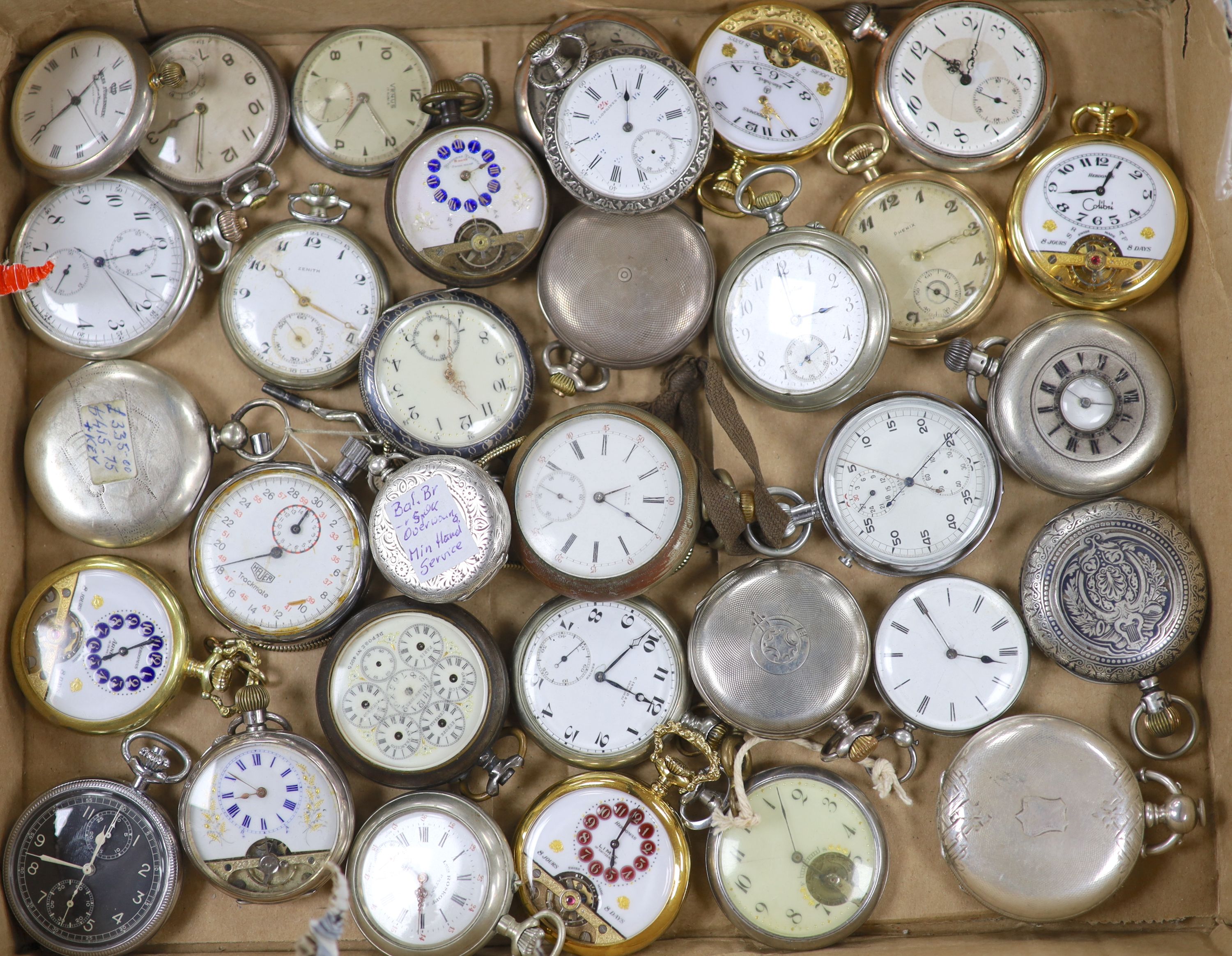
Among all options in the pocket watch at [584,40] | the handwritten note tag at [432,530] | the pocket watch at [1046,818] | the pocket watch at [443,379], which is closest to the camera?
the handwritten note tag at [432,530]

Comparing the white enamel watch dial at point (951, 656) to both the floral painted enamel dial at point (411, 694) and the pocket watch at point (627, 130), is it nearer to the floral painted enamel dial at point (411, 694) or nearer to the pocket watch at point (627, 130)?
the floral painted enamel dial at point (411, 694)

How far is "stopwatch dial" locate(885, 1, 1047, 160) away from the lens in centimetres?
280

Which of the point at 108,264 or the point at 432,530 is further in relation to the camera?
the point at 108,264

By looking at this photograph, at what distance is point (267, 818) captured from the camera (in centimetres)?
263

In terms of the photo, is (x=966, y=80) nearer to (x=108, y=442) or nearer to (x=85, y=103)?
(x=85, y=103)

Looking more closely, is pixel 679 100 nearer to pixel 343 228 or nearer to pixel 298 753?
pixel 343 228

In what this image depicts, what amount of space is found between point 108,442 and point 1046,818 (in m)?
2.53

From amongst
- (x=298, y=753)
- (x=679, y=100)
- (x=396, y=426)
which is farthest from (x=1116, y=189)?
(x=298, y=753)

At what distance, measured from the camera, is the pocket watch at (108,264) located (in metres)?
2.79

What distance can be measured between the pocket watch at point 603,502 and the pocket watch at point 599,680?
0.12 metres

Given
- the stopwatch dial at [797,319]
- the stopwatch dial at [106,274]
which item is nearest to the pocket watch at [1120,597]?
the stopwatch dial at [797,319]

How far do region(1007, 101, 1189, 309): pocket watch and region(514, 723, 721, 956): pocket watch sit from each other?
1518 mm

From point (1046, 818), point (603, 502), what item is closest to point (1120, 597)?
point (1046, 818)

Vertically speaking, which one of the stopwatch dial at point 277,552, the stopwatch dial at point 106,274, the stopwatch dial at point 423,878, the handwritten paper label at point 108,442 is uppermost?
the stopwatch dial at point 106,274
